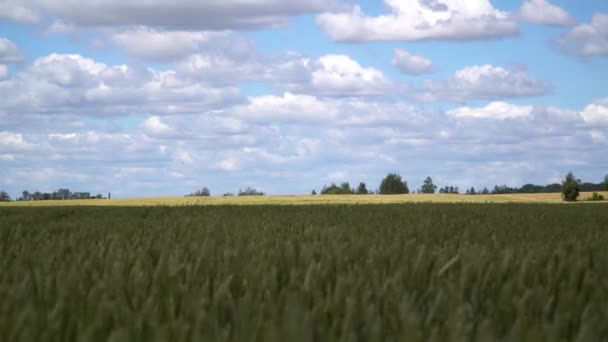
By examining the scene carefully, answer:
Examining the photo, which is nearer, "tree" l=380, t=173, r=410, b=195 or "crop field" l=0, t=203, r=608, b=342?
"crop field" l=0, t=203, r=608, b=342

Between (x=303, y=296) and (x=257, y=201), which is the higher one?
(x=257, y=201)

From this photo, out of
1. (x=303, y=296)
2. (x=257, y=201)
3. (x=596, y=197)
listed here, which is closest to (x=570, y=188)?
(x=596, y=197)

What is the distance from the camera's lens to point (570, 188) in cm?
4003

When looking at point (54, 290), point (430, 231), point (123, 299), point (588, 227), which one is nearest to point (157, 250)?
point (54, 290)

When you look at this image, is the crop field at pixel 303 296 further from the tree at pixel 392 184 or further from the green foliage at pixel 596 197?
the tree at pixel 392 184

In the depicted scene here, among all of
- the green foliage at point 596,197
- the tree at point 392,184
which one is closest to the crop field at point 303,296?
the green foliage at point 596,197

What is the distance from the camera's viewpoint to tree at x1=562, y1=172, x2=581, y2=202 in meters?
39.4

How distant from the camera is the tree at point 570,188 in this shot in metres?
39.4

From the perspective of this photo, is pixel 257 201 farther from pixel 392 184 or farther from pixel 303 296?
pixel 392 184

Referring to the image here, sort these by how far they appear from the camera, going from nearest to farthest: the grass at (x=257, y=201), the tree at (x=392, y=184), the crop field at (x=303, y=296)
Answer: the crop field at (x=303, y=296), the grass at (x=257, y=201), the tree at (x=392, y=184)

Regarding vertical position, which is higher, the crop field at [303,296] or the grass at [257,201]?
the grass at [257,201]

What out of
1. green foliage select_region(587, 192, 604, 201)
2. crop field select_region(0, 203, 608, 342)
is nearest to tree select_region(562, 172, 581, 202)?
green foliage select_region(587, 192, 604, 201)

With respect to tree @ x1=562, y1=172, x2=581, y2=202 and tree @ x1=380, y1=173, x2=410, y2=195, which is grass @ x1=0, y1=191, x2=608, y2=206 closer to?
tree @ x1=562, y1=172, x2=581, y2=202

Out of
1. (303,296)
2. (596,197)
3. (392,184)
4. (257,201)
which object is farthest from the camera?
(392,184)
